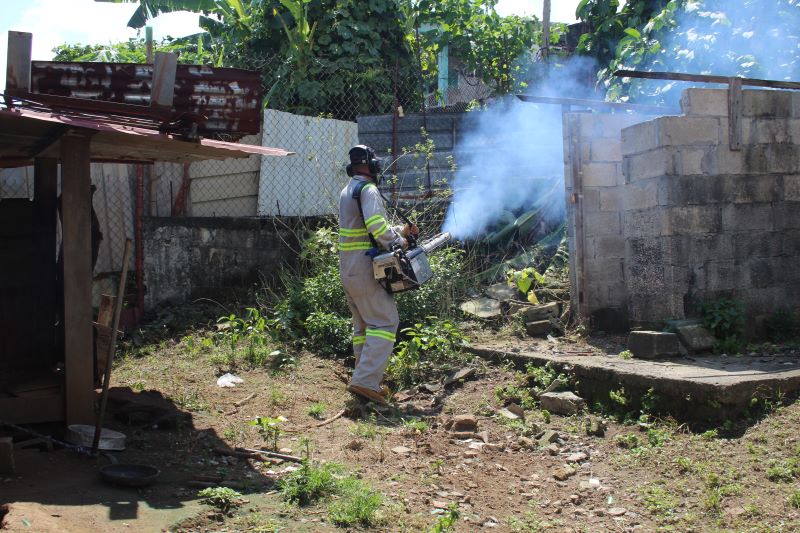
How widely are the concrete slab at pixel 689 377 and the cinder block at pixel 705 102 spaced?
2.25 metres

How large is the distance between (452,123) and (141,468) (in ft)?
25.1

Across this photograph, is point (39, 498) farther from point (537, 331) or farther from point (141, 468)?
point (537, 331)

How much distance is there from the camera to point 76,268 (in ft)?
17.2

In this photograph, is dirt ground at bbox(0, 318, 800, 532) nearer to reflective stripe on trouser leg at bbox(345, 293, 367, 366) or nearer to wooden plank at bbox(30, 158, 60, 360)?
reflective stripe on trouser leg at bbox(345, 293, 367, 366)

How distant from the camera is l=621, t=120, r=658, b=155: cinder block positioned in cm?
707

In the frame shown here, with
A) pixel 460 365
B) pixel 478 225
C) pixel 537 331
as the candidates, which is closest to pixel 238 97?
pixel 460 365

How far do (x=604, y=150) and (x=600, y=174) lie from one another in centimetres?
25

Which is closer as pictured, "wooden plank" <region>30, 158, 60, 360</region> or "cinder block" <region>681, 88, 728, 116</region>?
"wooden plank" <region>30, 158, 60, 360</region>

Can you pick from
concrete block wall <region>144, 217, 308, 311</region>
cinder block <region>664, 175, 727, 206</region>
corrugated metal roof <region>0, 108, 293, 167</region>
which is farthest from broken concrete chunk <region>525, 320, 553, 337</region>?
corrugated metal roof <region>0, 108, 293, 167</region>

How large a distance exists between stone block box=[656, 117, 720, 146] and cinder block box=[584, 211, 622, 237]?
125cm

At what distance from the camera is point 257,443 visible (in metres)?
5.47

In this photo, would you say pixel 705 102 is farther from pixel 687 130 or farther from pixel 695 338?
pixel 695 338

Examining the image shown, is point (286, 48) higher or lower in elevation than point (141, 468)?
higher

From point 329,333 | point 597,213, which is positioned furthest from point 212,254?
point 597,213
